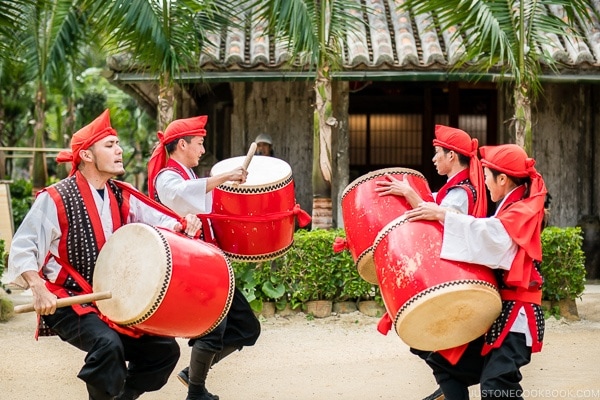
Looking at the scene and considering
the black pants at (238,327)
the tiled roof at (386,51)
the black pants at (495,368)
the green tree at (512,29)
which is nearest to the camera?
the black pants at (495,368)

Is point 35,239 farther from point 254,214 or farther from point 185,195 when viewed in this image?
point 254,214

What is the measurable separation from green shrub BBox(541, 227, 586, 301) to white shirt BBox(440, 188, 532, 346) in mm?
3956

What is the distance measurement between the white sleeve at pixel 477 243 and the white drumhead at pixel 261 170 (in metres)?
1.37

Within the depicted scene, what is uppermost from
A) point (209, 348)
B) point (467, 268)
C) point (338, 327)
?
point (467, 268)

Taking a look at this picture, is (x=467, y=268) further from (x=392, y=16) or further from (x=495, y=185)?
(x=392, y=16)

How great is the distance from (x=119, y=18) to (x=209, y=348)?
3.96 metres

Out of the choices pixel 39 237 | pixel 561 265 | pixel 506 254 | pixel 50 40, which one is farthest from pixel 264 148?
pixel 506 254

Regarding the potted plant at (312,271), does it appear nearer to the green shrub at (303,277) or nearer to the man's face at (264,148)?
the green shrub at (303,277)

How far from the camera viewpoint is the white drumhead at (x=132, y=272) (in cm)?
376

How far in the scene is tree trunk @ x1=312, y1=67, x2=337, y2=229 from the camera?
8.06 meters

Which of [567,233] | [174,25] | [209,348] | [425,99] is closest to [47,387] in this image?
[209,348]

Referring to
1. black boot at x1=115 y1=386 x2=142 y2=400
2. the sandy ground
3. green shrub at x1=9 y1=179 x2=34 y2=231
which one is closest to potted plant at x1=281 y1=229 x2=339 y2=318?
the sandy ground

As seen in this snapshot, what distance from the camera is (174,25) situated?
27.0ft

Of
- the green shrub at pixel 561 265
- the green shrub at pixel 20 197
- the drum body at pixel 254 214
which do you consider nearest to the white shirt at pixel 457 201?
the drum body at pixel 254 214
